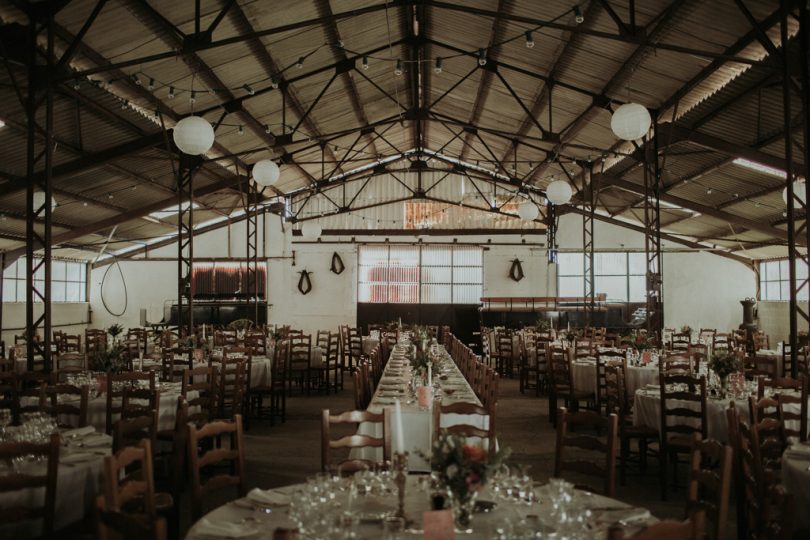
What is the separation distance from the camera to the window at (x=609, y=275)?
21.1 metres

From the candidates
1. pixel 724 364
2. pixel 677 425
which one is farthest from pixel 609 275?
pixel 677 425

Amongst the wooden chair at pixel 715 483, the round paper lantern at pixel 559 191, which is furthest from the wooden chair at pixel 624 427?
the round paper lantern at pixel 559 191

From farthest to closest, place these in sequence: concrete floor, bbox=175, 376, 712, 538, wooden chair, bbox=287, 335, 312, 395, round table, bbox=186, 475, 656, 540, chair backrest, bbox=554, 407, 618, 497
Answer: wooden chair, bbox=287, 335, 312, 395 → concrete floor, bbox=175, 376, 712, 538 → chair backrest, bbox=554, 407, 618, 497 → round table, bbox=186, 475, 656, 540

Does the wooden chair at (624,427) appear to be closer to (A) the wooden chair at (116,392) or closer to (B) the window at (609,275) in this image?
(A) the wooden chair at (116,392)

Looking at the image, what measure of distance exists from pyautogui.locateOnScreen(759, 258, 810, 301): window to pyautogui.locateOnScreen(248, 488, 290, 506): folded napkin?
62.4 ft

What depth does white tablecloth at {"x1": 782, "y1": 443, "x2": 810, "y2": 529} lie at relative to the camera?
367 centimetres

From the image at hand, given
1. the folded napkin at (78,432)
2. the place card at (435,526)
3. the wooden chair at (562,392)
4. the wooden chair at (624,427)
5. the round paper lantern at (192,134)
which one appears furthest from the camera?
the wooden chair at (562,392)

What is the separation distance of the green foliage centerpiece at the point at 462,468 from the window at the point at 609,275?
19.1 meters

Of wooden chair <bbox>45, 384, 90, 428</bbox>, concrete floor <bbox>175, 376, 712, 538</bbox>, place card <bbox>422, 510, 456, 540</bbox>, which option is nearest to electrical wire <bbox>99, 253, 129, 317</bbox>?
concrete floor <bbox>175, 376, 712, 538</bbox>

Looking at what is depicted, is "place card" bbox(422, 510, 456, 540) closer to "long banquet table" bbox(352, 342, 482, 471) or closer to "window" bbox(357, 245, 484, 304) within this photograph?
"long banquet table" bbox(352, 342, 482, 471)

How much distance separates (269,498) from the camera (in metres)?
3.14

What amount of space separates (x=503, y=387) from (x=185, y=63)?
8091 millimetres

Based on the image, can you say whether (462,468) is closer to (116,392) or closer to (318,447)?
(116,392)

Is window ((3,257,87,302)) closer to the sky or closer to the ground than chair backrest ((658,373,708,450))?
closer to the sky
